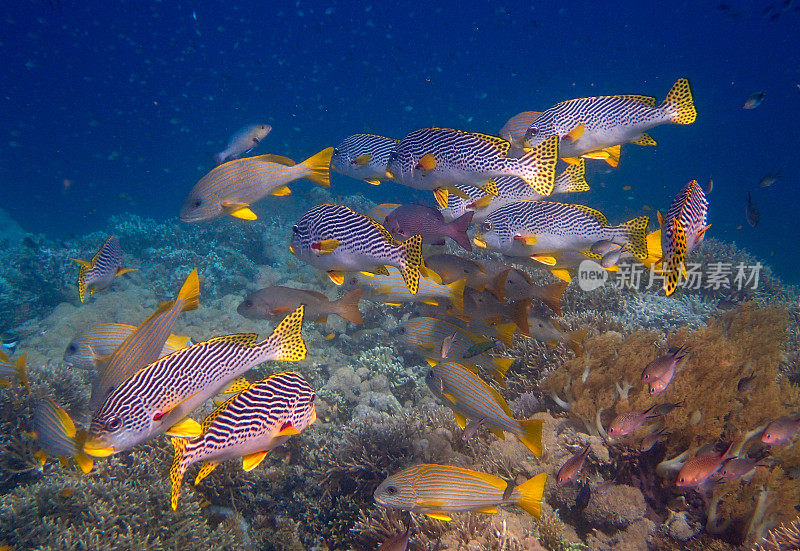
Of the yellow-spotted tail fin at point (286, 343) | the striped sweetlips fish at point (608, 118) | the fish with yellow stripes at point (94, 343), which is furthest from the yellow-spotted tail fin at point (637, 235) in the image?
the fish with yellow stripes at point (94, 343)

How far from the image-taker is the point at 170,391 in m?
2.17

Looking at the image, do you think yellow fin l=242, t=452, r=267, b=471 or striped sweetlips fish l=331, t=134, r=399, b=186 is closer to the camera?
yellow fin l=242, t=452, r=267, b=471

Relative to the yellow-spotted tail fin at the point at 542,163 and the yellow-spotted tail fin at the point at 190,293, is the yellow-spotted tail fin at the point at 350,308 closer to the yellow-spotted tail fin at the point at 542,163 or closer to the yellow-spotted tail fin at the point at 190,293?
the yellow-spotted tail fin at the point at 190,293

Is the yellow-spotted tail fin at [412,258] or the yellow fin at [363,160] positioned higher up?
the yellow fin at [363,160]

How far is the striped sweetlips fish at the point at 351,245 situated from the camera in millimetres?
3162

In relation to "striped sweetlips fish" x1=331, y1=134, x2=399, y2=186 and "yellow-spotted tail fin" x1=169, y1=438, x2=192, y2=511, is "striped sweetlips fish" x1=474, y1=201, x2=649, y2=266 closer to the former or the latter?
"striped sweetlips fish" x1=331, y1=134, x2=399, y2=186

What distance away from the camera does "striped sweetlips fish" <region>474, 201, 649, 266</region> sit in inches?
162

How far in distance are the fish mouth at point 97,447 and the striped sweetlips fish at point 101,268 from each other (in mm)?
3918

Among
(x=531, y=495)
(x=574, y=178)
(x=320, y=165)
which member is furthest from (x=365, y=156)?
(x=531, y=495)

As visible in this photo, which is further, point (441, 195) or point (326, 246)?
point (441, 195)

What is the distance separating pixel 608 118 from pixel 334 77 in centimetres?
6430

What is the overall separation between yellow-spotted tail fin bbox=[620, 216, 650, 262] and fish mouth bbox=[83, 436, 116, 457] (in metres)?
4.81

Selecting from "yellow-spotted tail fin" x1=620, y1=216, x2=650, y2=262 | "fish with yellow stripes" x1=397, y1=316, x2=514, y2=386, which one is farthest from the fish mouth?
"yellow-spotted tail fin" x1=620, y1=216, x2=650, y2=262

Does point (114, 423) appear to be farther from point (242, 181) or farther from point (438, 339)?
point (438, 339)
